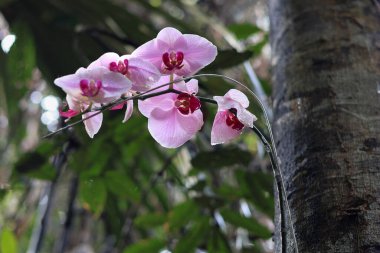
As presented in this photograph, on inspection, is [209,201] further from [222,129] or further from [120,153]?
[222,129]

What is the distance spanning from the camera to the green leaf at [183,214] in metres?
1.13

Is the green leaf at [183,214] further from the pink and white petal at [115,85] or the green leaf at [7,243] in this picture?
the pink and white petal at [115,85]

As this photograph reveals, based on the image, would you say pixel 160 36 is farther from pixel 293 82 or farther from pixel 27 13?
pixel 27 13

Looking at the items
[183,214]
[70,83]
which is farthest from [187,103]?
[183,214]

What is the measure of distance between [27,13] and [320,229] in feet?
3.19

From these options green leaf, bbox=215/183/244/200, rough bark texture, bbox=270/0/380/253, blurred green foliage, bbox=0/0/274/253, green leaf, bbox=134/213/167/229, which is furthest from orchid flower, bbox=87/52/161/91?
green leaf, bbox=134/213/167/229

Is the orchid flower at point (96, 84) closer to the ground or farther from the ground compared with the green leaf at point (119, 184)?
farther from the ground

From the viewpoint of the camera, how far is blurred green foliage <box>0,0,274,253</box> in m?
1.07

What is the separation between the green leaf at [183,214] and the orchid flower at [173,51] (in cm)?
58

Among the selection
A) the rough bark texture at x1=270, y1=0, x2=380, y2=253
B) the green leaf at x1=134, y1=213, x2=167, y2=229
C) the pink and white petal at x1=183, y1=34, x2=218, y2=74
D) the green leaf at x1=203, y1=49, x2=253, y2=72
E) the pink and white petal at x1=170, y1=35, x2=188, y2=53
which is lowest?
the green leaf at x1=134, y1=213, x2=167, y2=229

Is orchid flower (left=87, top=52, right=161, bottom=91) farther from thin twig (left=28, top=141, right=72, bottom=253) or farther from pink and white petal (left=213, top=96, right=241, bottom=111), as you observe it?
thin twig (left=28, top=141, right=72, bottom=253)

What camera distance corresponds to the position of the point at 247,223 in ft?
3.52

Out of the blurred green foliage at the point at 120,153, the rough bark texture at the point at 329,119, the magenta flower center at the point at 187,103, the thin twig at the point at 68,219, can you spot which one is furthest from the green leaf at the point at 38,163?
the magenta flower center at the point at 187,103

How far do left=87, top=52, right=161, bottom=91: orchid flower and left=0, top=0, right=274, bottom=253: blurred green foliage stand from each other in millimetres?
454
